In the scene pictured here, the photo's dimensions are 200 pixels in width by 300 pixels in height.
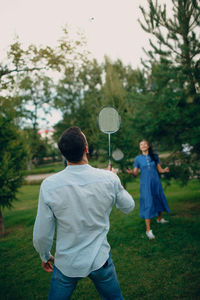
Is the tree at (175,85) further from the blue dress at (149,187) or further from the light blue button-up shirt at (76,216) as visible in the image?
the light blue button-up shirt at (76,216)

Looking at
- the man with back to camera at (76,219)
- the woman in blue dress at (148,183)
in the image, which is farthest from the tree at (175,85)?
the man with back to camera at (76,219)

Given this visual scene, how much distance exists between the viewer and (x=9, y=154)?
302 inches

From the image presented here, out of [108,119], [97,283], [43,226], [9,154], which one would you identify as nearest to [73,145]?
[43,226]

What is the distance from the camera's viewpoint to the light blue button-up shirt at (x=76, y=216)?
1861 mm

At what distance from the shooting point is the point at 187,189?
12.7 m

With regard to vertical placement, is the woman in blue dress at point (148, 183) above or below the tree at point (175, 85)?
below

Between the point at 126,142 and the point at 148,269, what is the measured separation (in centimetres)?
714

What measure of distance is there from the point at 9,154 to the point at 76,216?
6.47 metres

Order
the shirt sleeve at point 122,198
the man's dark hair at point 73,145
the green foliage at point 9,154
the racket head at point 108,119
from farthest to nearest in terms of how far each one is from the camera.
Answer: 1. the green foliage at point 9,154
2. the racket head at point 108,119
3. the shirt sleeve at point 122,198
4. the man's dark hair at point 73,145

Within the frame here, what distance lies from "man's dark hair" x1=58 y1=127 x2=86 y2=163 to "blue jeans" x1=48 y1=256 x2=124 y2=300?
1.00 meters

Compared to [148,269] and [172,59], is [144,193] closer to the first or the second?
[148,269]

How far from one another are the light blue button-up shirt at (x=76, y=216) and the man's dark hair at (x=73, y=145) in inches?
3.4

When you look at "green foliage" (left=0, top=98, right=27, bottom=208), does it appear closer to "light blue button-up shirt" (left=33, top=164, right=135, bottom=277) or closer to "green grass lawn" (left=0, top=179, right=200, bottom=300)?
"green grass lawn" (left=0, top=179, right=200, bottom=300)

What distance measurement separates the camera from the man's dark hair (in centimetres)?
196
